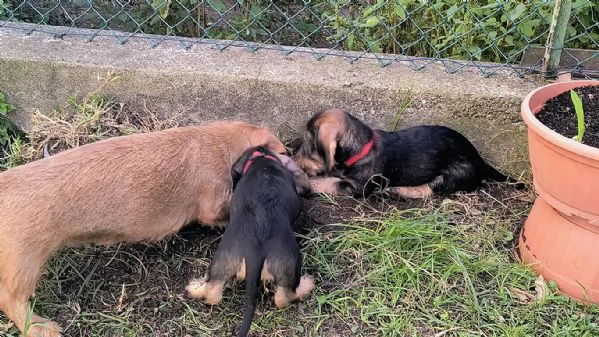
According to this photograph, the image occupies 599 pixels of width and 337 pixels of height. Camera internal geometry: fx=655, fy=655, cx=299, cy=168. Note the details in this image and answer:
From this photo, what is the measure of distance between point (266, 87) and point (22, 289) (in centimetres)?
213

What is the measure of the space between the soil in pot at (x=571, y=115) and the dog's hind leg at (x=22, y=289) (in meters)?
2.91

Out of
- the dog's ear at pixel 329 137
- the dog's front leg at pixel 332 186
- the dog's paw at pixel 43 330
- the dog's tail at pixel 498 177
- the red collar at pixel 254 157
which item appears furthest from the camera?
the dog's tail at pixel 498 177

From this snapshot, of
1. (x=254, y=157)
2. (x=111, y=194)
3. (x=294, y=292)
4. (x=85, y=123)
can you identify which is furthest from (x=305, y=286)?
(x=85, y=123)

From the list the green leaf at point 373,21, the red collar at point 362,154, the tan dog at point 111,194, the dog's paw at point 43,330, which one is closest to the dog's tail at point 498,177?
the red collar at point 362,154

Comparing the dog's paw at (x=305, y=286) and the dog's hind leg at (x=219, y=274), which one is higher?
the dog's hind leg at (x=219, y=274)

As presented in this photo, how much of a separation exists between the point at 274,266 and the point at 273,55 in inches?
80.0

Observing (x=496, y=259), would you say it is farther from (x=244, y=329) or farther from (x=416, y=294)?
(x=244, y=329)

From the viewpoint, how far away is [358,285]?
12.5 feet

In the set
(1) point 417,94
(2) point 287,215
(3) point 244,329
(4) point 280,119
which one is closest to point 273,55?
(4) point 280,119

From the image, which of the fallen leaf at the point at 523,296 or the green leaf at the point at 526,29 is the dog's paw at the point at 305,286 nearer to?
the fallen leaf at the point at 523,296

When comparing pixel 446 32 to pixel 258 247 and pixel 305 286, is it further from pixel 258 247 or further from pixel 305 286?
pixel 258 247

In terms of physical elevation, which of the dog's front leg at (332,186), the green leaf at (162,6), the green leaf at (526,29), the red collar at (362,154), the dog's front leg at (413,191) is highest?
the green leaf at (526,29)

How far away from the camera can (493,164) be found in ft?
15.5

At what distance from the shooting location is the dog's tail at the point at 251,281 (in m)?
3.27
